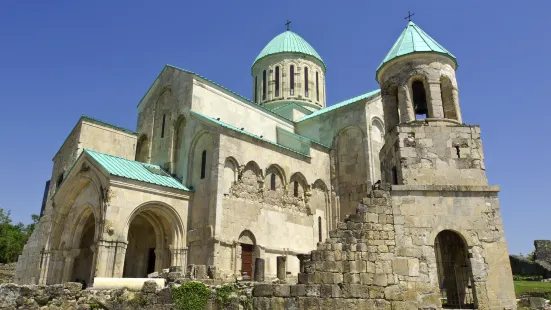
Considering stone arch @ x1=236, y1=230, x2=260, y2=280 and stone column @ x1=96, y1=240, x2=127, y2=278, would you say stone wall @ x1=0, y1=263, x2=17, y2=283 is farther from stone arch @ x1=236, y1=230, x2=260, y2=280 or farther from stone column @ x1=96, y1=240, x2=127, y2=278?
stone arch @ x1=236, y1=230, x2=260, y2=280

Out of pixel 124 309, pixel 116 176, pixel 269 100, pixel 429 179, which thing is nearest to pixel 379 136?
pixel 269 100

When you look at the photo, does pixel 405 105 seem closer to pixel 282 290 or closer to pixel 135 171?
pixel 282 290

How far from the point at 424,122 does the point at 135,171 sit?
999 cm

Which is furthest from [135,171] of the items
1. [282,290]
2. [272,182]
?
[282,290]

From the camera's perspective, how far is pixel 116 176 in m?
13.7

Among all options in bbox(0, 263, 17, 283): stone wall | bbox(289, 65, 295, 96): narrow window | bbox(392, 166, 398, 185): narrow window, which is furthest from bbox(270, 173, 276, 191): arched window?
bbox(0, 263, 17, 283): stone wall

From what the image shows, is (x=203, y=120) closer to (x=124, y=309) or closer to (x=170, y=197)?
(x=170, y=197)

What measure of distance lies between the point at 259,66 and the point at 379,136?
31.5 ft

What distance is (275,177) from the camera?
17172 mm

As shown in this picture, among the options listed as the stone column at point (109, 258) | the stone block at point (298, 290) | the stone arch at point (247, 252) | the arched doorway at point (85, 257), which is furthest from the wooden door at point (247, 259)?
the stone block at point (298, 290)

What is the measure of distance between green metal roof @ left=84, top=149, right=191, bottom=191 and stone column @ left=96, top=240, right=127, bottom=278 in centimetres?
226

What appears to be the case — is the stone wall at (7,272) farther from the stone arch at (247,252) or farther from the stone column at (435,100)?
the stone column at (435,100)

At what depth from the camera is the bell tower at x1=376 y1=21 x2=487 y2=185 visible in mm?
10047

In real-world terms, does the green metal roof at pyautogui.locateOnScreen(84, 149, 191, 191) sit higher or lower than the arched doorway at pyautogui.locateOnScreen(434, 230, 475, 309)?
higher
